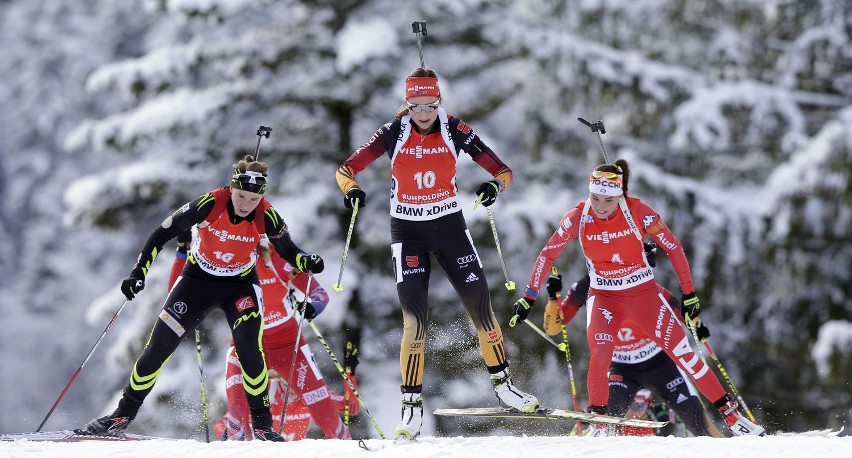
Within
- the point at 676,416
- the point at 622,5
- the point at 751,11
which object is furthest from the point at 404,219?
the point at 751,11

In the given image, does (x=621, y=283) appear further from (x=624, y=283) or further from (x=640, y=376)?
(x=640, y=376)

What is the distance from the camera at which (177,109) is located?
1727cm

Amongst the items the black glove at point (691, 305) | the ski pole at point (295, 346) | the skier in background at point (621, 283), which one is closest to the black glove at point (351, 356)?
the ski pole at point (295, 346)

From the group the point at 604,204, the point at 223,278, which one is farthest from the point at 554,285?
the point at 223,278

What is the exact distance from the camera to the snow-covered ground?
673 cm

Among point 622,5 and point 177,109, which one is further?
point 622,5

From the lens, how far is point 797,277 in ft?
62.4

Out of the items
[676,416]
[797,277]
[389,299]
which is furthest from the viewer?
[797,277]

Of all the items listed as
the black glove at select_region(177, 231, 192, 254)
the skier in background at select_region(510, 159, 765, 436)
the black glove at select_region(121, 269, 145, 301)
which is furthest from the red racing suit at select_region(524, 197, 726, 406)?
the black glove at select_region(121, 269, 145, 301)

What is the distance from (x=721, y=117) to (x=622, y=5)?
120 inches

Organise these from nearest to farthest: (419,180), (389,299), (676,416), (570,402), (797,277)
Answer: (419,180) → (676,416) → (570,402) → (389,299) → (797,277)

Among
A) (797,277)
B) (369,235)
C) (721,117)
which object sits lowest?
(797,277)

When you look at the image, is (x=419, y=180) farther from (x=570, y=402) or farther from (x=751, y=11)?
(x=751, y=11)

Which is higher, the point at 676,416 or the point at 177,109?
the point at 177,109
